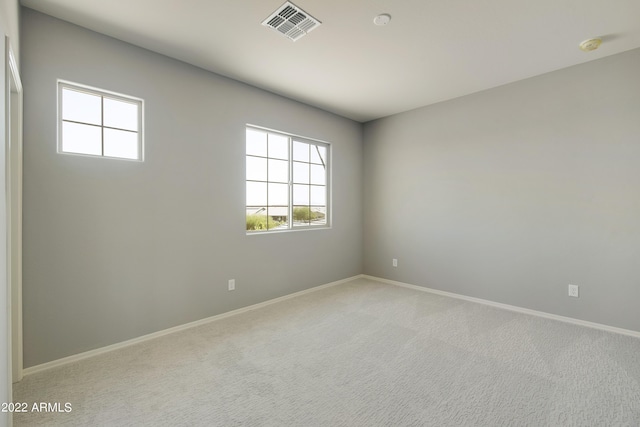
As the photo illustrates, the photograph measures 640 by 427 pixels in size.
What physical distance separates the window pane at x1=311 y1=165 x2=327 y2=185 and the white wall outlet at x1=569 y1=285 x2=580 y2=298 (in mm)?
3303

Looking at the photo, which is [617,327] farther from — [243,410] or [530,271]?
[243,410]

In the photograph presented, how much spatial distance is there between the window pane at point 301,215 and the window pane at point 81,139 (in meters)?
2.35

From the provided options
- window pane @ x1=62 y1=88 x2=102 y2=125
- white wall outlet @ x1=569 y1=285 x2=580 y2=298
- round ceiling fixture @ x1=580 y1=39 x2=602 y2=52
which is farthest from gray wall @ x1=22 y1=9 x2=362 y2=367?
white wall outlet @ x1=569 y1=285 x2=580 y2=298

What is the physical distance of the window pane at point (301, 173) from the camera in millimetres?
4191

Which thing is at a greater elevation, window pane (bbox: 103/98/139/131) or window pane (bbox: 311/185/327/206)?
window pane (bbox: 103/98/139/131)

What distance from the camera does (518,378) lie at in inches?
81.4

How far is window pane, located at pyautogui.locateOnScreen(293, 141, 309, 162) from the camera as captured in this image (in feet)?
13.7

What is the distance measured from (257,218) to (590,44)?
377 centimetres

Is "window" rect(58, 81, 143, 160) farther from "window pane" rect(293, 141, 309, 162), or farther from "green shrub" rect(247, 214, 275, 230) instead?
"window pane" rect(293, 141, 309, 162)

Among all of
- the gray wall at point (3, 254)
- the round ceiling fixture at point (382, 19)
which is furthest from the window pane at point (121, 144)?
the round ceiling fixture at point (382, 19)

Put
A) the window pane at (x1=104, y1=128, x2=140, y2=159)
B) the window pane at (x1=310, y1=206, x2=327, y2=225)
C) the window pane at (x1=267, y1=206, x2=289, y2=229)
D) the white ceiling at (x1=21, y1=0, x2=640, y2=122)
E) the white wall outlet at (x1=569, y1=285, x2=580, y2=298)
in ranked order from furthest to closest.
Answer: the window pane at (x1=310, y1=206, x2=327, y2=225) < the window pane at (x1=267, y1=206, x2=289, y2=229) < the white wall outlet at (x1=569, y1=285, x2=580, y2=298) < the window pane at (x1=104, y1=128, x2=140, y2=159) < the white ceiling at (x1=21, y1=0, x2=640, y2=122)

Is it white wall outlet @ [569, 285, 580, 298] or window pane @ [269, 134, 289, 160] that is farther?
window pane @ [269, 134, 289, 160]

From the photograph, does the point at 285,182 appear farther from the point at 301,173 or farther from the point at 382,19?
the point at 382,19

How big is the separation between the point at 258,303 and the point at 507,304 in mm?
3055
